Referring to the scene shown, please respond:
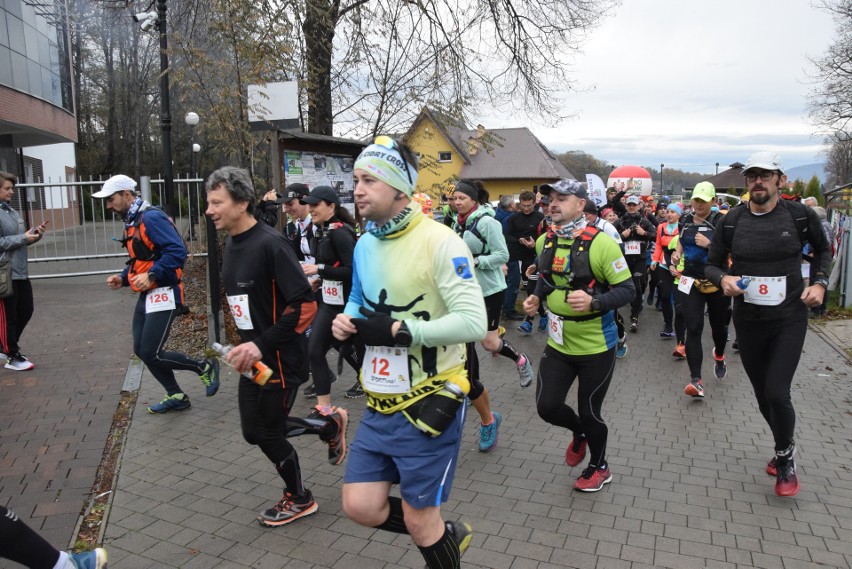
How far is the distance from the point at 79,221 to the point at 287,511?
38.9ft

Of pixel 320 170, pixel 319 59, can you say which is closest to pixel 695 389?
pixel 320 170

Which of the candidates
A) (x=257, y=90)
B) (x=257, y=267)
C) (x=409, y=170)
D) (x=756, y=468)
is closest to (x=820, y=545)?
(x=756, y=468)

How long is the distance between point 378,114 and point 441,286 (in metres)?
9.49

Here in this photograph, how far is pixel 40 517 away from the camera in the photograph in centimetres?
392

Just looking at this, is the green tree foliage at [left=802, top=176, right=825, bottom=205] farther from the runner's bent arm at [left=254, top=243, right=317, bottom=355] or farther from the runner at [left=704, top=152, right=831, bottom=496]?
the runner's bent arm at [left=254, top=243, right=317, bottom=355]

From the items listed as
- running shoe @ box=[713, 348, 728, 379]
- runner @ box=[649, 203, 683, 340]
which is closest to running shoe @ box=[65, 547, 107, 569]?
running shoe @ box=[713, 348, 728, 379]

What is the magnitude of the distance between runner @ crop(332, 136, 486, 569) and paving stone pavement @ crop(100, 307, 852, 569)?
0.96 metres

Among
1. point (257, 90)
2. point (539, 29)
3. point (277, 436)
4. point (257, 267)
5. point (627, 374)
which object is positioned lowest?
point (627, 374)

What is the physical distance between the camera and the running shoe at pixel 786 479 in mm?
4125

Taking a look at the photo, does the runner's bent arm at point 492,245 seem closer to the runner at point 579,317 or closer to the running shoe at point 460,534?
the runner at point 579,317

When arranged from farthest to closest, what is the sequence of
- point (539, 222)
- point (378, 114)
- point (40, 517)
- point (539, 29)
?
1. point (539, 29)
2. point (378, 114)
3. point (539, 222)
4. point (40, 517)

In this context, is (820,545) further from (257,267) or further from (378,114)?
(378,114)

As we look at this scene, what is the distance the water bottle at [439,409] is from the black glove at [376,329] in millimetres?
283

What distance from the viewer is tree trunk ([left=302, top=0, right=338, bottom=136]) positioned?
411 inches
